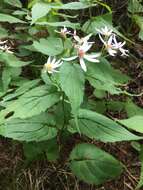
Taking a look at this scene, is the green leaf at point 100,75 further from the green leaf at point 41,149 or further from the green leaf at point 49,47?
the green leaf at point 41,149

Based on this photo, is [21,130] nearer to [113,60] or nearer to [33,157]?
[33,157]

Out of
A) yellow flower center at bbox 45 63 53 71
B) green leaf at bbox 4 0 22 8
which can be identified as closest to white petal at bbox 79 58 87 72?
yellow flower center at bbox 45 63 53 71

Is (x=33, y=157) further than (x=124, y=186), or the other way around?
(x=124, y=186)

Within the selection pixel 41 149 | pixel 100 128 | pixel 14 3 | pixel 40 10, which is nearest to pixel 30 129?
pixel 41 149

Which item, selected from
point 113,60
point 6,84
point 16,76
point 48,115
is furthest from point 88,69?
point 113,60

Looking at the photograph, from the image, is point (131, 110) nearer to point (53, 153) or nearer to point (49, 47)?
point (53, 153)

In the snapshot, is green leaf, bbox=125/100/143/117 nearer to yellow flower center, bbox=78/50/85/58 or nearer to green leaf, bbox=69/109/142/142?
green leaf, bbox=69/109/142/142

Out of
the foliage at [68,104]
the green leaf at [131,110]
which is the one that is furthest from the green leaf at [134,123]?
the green leaf at [131,110]
